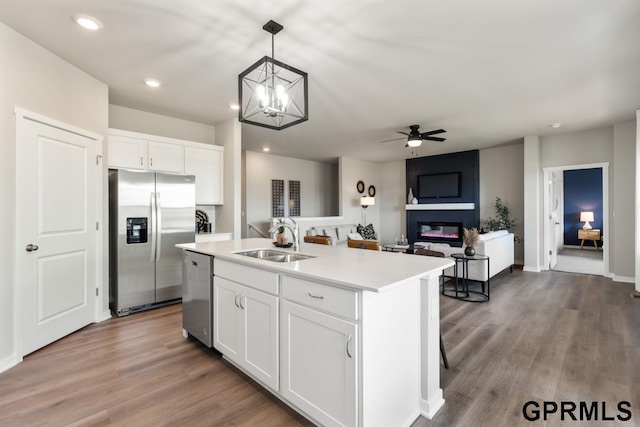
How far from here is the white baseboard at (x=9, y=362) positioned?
2.29 metres

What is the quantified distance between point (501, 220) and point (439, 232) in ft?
5.17

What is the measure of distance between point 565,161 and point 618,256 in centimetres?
187

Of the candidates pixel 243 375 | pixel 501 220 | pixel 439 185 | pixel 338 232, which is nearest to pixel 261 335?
pixel 243 375

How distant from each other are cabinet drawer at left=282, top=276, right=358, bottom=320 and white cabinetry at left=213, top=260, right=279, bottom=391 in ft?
0.49

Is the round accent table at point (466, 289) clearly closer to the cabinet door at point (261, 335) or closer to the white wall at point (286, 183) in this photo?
the cabinet door at point (261, 335)

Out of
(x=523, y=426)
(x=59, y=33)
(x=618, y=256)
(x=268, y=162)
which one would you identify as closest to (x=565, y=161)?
(x=618, y=256)

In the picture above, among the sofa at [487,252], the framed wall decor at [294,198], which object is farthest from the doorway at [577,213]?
the framed wall decor at [294,198]

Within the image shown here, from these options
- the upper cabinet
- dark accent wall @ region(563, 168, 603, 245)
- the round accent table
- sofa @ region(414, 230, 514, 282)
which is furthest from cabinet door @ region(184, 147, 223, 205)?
dark accent wall @ region(563, 168, 603, 245)

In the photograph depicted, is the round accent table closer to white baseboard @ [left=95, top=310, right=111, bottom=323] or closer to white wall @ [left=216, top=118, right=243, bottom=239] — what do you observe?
white wall @ [left=216, top=118, right=243, bottom=239]

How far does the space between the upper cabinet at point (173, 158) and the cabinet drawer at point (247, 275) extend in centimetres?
228

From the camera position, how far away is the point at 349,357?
4.68ft

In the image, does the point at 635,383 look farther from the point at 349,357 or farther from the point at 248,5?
the point at 248,5

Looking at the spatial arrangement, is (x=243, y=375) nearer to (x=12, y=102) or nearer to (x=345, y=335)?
(x=345, y=335)

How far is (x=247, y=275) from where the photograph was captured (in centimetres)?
208
